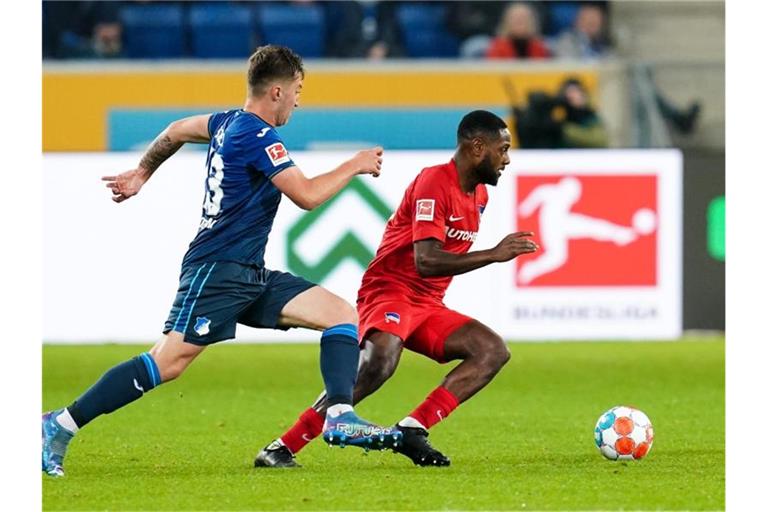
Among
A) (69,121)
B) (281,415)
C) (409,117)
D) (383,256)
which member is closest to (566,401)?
(281,415)

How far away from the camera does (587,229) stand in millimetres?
13703

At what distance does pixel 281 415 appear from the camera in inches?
367

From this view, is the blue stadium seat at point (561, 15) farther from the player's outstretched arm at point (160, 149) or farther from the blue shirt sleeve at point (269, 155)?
the blue shirt sleeve at point (269, 155)

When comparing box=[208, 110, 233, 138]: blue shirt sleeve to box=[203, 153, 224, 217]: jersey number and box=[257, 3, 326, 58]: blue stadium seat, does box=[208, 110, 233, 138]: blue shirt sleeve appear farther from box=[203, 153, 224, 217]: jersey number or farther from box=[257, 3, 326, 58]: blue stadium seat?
box=[257, 3, 326, 58]: blue stadium seat

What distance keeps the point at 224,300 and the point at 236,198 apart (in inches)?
17.2

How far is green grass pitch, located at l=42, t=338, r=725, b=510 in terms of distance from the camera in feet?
20.1

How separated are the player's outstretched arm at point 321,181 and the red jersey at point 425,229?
69 cm

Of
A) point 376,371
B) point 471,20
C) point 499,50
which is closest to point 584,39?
point 499,50

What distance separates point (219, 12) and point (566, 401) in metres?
9.65

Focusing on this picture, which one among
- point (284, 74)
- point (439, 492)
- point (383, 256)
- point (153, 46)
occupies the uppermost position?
point (153, 46)

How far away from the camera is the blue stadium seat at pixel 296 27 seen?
719 inches

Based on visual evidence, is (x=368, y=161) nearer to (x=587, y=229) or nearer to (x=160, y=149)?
(x=160, y=149)

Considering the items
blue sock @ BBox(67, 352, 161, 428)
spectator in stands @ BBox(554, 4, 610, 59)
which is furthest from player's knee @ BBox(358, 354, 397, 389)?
spectator in stands @ BBox(554, 4, 610, 59)

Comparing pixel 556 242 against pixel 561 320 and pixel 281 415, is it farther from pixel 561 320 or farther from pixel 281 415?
pixel 281 415
